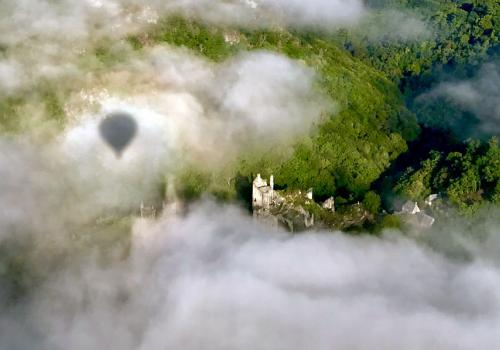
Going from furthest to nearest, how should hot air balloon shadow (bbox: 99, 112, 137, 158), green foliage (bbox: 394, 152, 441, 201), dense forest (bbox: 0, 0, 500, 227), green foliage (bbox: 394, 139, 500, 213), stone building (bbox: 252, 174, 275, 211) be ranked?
hot air balloon shadow (bbox: 99, 112, 137, 158) < dense forest (bbox: 0, 0, 500, 227) < green foliage (bbox: 394, 152, 441, 201) < green foliage (bbox: 394, 139, 500, 213) < stone building (bbox: 252, 174, 275, 211)

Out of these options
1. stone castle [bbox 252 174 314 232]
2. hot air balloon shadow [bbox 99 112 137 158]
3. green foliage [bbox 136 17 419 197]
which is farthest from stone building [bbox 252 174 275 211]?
hot air balloon shadow [bbox 99 112 137 158]

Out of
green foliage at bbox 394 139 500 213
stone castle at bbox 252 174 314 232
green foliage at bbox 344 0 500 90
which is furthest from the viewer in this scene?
green foliage at bbox 344 0 500 90

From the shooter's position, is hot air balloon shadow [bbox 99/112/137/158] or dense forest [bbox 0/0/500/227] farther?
hot air balloon shadow [bbox 99/112/137/158]

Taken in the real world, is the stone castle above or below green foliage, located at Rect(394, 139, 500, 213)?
below

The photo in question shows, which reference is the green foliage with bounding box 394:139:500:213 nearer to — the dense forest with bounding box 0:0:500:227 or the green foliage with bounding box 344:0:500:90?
the dense forest with bounding box 0:0:500:227

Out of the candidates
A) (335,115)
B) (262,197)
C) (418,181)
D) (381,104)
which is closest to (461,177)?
(418,181)

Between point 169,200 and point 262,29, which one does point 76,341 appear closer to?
point 169,200

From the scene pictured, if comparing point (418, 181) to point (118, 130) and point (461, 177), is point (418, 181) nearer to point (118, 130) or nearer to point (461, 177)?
point (461, 177)

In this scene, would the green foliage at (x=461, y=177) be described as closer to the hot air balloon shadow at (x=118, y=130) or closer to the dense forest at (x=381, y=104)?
the dense forest at (x=381, y=104)

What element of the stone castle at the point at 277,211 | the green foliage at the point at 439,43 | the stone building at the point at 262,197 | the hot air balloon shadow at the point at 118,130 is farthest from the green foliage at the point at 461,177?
the green foliage at the point at 439,43
